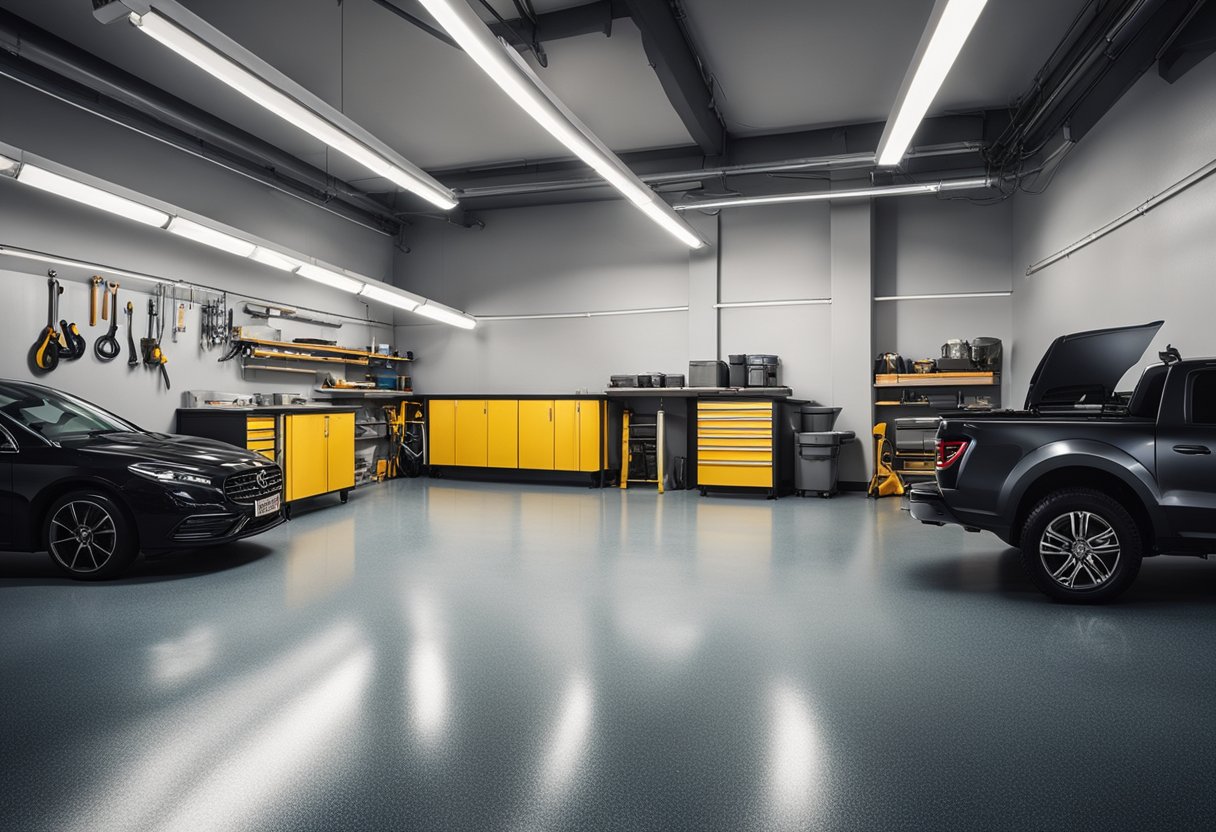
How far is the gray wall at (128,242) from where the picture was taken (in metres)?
5.50

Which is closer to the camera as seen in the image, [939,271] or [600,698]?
[600,698]

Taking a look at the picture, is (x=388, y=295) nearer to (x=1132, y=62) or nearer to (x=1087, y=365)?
(x=1087, y=365)

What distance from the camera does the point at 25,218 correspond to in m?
5.51

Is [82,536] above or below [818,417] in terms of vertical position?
below

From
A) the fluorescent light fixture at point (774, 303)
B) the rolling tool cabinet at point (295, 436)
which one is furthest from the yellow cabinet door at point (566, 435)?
the rolling tool cabinet at point (295, 436)

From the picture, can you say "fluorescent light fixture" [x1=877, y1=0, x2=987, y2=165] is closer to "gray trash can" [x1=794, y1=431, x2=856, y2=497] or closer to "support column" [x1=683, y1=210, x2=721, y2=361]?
"gray trash can" [x1=794, y1=431, x2=856, y2=497]

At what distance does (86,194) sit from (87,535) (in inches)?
98.9

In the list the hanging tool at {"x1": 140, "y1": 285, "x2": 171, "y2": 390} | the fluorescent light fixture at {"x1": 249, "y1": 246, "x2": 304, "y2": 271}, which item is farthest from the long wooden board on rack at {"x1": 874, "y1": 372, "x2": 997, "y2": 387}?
the hanging tool at {"x1": 140, "y1": 285, "x2": 171, "y2": 390}

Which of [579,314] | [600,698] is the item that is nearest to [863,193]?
[579,314]

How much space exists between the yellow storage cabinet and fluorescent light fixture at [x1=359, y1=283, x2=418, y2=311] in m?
1.57

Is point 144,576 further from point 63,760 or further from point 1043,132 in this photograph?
point 1043,132

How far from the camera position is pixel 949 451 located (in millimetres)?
3814

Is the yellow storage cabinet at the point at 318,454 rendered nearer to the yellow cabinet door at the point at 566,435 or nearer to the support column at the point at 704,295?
the yellow cabinet door at the point at 566,435

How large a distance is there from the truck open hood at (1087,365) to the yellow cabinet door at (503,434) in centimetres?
618
